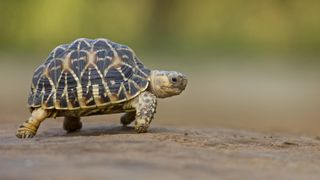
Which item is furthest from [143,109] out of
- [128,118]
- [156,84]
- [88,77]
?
[128,118]

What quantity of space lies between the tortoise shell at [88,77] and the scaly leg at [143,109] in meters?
0.08

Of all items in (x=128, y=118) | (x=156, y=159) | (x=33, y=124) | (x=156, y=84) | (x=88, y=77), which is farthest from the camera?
(x=128, y=118)

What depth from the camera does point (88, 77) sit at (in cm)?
717

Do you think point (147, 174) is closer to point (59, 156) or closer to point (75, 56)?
point (59, 156)

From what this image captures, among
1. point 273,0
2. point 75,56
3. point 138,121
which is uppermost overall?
point 273,0

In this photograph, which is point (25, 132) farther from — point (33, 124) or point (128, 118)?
point (128, 118)

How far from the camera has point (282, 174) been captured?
459cm

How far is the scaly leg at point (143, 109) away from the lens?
7.04m

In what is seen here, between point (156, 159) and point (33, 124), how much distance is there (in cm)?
287

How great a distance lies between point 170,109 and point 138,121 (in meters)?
10.3

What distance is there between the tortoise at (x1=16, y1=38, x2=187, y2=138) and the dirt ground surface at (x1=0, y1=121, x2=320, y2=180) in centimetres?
53

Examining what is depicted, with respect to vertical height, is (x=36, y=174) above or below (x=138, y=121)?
below

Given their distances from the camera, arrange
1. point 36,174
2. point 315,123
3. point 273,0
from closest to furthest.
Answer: point 36,174 < point 315,123 < point 273,0

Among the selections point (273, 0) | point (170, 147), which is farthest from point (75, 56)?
point (273, 0)
